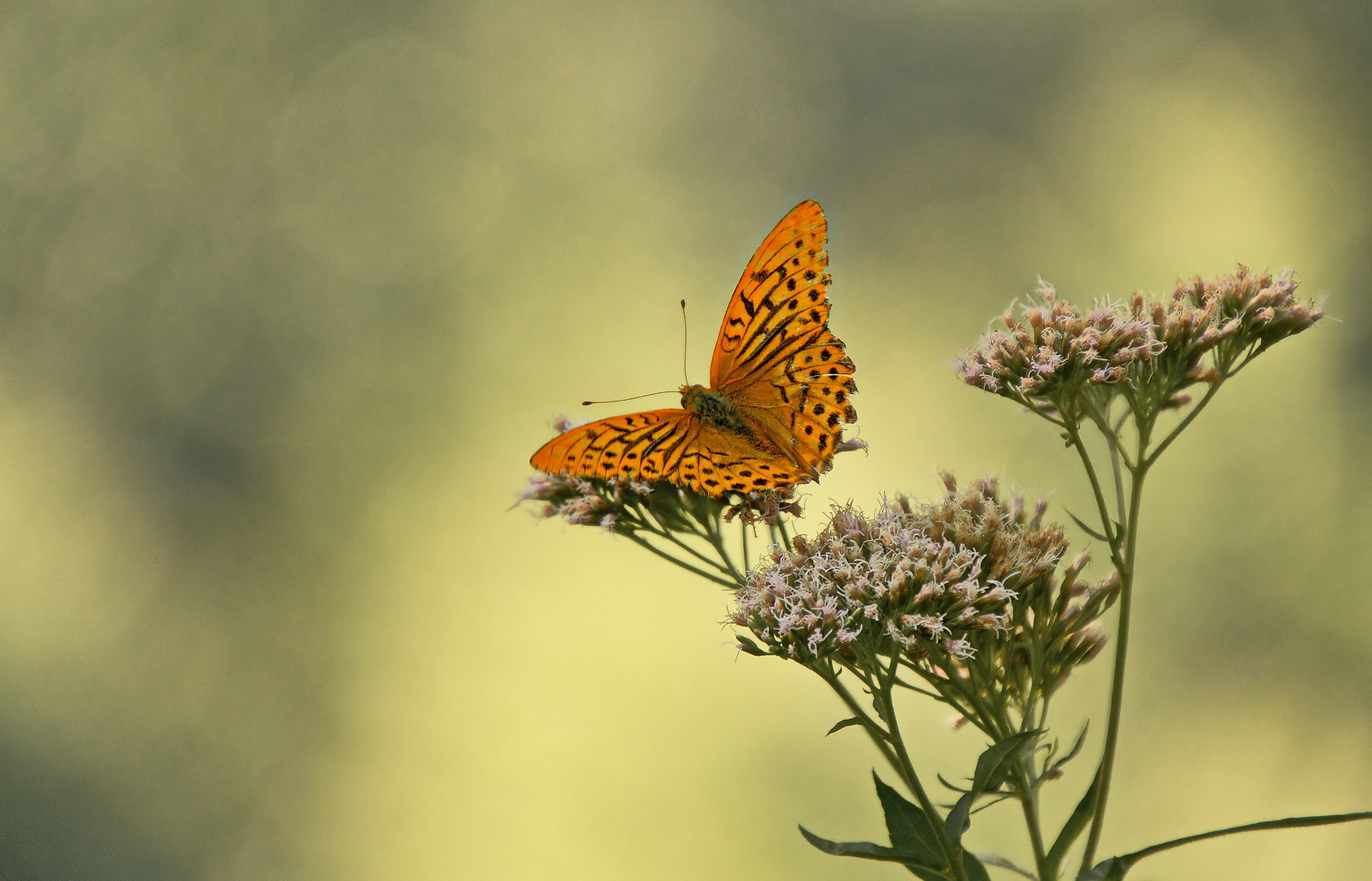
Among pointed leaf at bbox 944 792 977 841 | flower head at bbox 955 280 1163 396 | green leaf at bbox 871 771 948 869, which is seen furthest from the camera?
flower head at bbox 955 280 1163 396

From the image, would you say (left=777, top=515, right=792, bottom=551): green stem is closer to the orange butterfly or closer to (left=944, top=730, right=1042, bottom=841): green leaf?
the orange butterfly

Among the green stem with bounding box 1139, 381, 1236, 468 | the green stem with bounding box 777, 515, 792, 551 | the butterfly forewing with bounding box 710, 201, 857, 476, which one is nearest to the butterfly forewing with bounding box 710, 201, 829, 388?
the butterfly forewing with bounding box 710, 201, 857, 476

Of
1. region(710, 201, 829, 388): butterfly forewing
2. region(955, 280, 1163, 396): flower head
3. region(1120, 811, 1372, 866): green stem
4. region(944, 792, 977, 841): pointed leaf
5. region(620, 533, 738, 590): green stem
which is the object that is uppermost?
region(710, 201, 829, 388): butterfly forewing

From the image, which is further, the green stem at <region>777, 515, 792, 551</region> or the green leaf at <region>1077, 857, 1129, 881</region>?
the green stem at <region>777, 515, 792, 551</region>

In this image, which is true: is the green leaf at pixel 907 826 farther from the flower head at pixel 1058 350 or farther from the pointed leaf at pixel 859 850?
the flower head at pixel 1058 350

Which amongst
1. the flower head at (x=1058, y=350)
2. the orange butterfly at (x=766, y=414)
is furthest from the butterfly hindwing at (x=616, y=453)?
the flower head at (x=1058, y=350)

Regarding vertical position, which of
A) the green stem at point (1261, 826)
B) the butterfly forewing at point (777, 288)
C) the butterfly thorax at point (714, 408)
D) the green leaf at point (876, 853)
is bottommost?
the green stem at point (1261, 826)

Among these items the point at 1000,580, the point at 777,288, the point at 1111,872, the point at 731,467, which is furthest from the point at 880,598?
the point at 777,288
